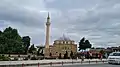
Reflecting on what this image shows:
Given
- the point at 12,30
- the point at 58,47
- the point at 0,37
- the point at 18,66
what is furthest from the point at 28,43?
the point at 18,66

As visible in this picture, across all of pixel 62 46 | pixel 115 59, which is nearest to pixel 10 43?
pixel 62 46

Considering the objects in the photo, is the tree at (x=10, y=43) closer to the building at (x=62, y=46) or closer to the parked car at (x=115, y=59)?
the building at (x=62, y=46)

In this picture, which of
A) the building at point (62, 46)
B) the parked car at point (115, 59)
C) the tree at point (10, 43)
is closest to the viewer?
the parked car at point (115, 59)

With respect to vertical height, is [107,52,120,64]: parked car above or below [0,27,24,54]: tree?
below

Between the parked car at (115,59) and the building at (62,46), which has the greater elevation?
the building at (62,46)

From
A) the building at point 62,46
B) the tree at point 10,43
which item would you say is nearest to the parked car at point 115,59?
the tree at point 10,43

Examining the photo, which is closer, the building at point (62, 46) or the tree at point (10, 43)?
the tree at point (10, 43)

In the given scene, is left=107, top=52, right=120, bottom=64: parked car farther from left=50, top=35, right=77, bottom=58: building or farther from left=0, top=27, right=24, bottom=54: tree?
left=50, top=35, right=77, bottom=58: building

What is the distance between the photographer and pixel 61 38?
397 ft

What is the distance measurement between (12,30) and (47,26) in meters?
15.0

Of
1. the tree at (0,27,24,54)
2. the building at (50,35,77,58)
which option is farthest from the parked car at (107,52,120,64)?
the building at (50,35,77,58)

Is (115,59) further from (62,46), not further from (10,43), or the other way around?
(62,46)

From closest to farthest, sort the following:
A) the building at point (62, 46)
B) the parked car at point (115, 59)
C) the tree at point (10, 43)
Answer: the parked car at point (115, 59) → the tree at point (10, 43) → the building at point (62, 46)

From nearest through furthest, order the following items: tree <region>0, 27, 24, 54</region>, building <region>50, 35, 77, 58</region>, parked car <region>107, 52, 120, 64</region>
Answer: parked car <region>107, 52, 120, 64</region> < tree <region>0, 27, 24, 54</region> < building <region>50, 35, 77, 58</region>
